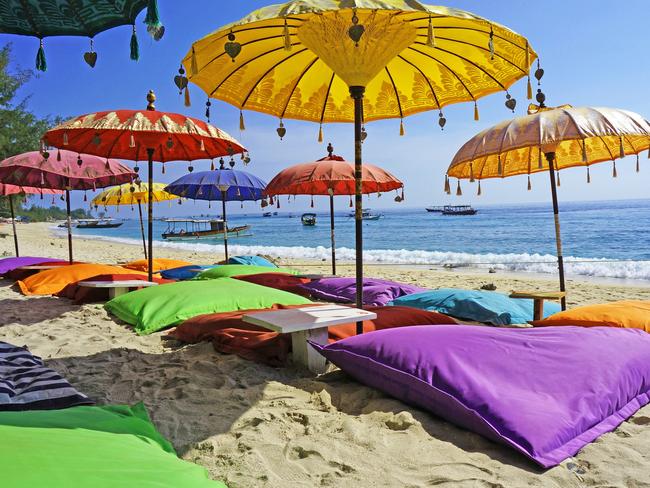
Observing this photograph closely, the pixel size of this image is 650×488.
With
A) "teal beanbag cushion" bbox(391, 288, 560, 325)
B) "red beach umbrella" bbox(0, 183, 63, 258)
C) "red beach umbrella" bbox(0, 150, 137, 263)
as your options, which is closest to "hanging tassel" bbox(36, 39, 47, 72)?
"red beach umbrella" bbox(0, 150, 137, 263)

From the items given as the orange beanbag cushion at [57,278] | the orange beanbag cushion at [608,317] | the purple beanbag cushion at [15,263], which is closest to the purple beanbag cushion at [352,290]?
the orange beanbag cushion at [608,317]

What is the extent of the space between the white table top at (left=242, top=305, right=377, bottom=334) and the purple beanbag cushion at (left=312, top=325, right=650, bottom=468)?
22 centimetres

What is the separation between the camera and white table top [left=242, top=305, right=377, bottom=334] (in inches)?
131

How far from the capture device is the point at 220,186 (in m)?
10.2

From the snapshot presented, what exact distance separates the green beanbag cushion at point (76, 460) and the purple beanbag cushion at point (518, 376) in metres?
1.46

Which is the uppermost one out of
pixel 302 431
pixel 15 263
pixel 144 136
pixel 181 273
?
pixel 144 136

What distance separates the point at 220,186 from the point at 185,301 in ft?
17.9

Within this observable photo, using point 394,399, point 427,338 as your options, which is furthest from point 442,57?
→ point 394,399

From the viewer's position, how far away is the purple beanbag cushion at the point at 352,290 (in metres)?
6.51

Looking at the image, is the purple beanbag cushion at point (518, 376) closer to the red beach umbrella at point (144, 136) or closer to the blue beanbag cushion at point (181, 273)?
Answer: the red beach umbrella at point (144, 136)

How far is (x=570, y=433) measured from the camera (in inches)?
90.7

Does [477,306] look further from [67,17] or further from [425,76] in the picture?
[67,17]

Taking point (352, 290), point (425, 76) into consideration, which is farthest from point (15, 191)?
point (425, 76)

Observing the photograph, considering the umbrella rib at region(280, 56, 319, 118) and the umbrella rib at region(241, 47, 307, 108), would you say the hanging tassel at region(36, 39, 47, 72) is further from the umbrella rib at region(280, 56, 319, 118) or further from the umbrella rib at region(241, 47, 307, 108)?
the umbrella rib at region(280, 56, 319, 118)
